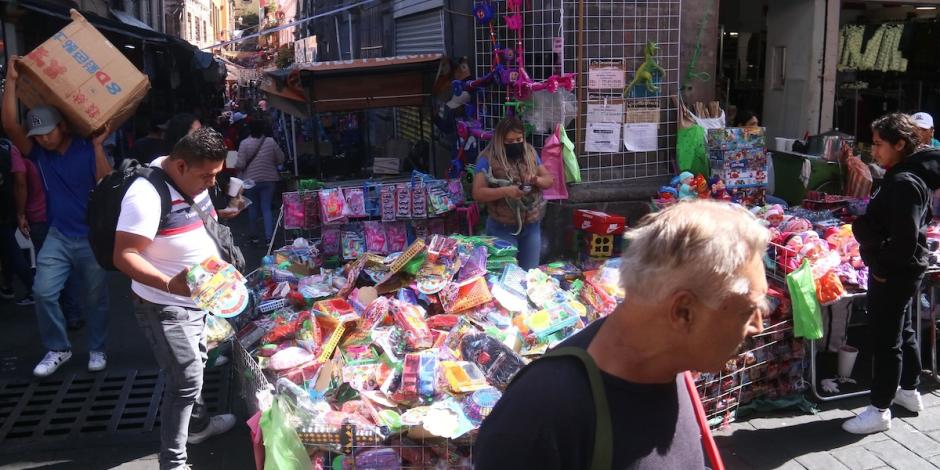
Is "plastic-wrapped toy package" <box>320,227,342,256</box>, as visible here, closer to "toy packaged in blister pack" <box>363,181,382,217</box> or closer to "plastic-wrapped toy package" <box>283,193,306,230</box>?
"plastic-wrapped toy package" <box>283,193,306,230</box>

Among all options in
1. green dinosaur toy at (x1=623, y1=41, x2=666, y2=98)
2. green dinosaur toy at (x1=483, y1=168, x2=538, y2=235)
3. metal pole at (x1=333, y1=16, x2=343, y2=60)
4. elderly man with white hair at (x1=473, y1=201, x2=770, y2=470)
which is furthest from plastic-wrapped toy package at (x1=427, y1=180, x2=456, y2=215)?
metal pole at (x1=333, y1=16, x2=343, y2=60)

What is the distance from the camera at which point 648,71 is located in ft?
23.3

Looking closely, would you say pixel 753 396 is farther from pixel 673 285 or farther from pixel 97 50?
pixel 97 50

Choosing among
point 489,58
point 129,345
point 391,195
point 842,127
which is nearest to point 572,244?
point 391,195

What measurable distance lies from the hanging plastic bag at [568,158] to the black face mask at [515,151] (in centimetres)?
102

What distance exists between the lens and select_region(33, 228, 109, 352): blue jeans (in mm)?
5207

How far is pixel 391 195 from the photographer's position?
672 centimetres

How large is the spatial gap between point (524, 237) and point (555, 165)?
108 cm

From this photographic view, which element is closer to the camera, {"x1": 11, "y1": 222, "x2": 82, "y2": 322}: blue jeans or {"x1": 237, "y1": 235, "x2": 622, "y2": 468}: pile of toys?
{"x1": 237, "y1": 235, "x2": 622, "y2": 468}: pile of toys

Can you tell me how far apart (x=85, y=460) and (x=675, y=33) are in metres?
6.03

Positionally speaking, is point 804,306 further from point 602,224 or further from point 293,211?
point 293,211

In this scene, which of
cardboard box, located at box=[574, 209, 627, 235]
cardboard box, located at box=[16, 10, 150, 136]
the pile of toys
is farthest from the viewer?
cardboard box, located at box=[574, 209, 627, 235]

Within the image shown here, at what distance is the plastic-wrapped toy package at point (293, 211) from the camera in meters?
6.53

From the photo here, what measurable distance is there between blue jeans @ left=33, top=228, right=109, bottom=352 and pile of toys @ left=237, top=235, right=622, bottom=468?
1175mm
